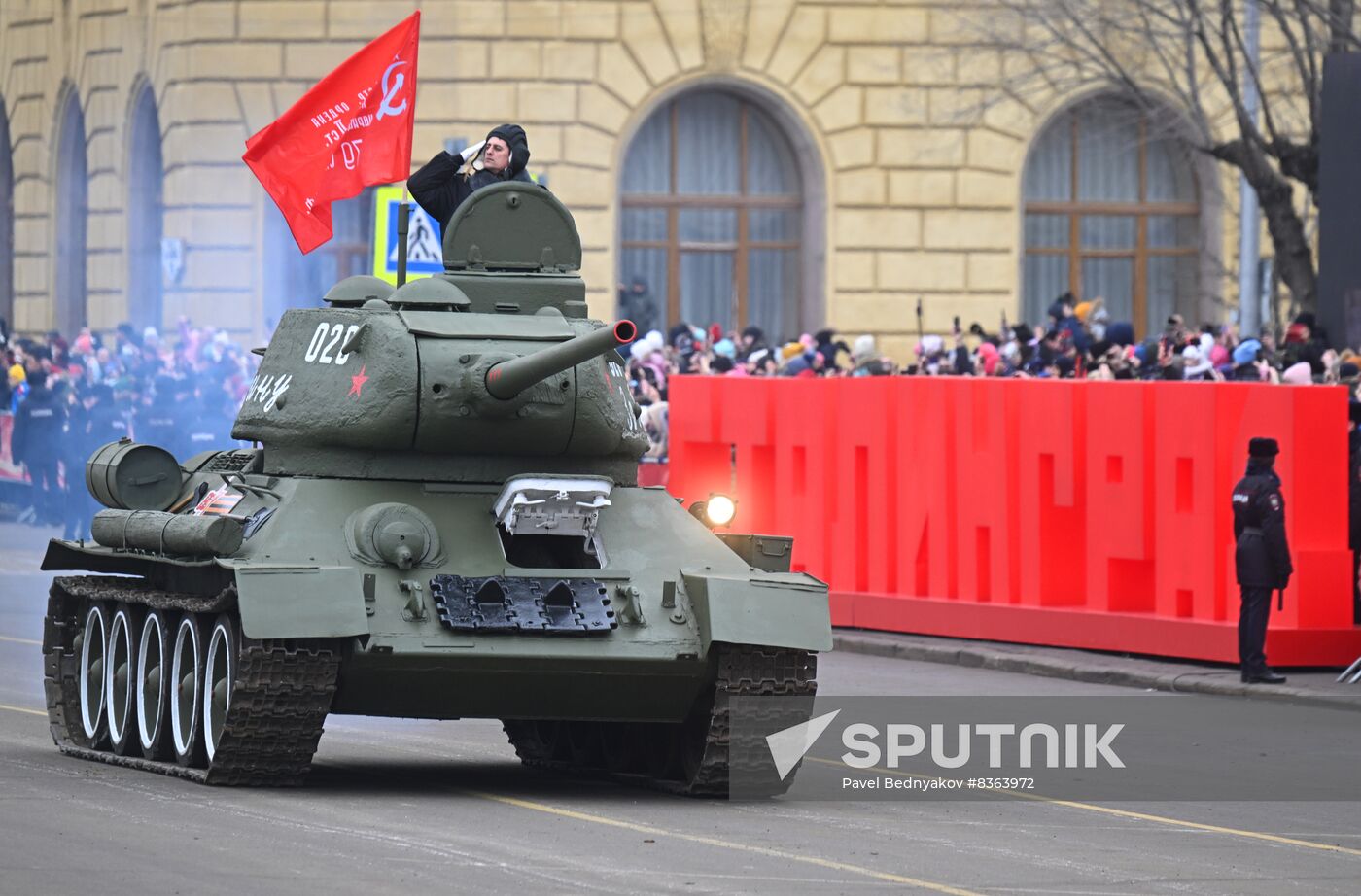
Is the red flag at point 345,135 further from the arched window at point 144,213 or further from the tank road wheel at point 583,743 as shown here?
the arched window at point 144,213

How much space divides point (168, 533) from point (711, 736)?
2.61 meters

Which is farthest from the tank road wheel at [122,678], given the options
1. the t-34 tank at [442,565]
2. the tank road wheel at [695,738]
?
the tank road wheel at [695,738]

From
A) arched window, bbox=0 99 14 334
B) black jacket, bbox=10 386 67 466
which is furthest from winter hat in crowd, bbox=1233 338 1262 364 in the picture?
arched window, bbox=0 99 14 334

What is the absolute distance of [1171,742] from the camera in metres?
15.7

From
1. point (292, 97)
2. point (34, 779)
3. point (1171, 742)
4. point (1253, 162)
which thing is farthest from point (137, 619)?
point (292, 97)

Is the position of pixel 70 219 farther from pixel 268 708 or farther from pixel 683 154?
pixel 268 708

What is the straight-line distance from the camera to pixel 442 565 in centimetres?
1265

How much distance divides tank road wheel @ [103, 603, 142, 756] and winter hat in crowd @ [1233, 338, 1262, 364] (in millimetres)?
10850

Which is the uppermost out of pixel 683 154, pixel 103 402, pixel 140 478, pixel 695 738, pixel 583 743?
pixel 683 154

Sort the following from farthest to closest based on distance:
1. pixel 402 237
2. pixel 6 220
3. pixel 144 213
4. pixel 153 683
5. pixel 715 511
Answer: pixel 6 220 → pixel 144 213 → pixel 402 237 → pixel 715 511 → pixel 153 683

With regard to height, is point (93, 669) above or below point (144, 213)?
below

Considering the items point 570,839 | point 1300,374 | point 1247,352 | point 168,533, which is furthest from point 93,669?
point 1247,352

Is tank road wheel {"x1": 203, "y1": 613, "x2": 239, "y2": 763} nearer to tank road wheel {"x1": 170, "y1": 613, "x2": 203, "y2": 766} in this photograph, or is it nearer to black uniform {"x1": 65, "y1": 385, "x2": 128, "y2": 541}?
tank road wheel {"x1": 170, "y1": 613, "x2": 203, "y2": 766}

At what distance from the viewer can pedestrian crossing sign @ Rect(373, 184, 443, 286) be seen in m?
21.7
